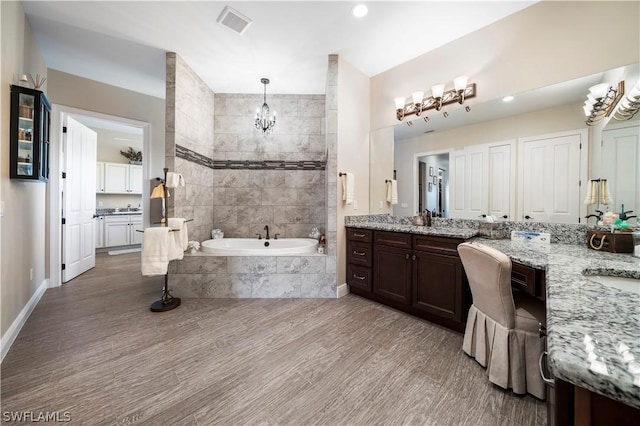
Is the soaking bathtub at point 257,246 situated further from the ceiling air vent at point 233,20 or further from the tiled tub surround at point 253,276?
the ceiling air vent at point 233,20

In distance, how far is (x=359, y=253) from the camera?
2.96 meters

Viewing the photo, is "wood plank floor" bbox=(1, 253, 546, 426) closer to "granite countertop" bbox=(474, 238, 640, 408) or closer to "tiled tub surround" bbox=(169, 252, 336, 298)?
"tiled tub surround" bbox=(169, 252, 336, 298)

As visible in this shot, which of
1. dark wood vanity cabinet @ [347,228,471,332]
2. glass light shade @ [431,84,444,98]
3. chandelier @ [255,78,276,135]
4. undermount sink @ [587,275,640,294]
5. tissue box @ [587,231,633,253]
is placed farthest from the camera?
chandelier @ [255,78,276,135]

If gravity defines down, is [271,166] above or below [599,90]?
below

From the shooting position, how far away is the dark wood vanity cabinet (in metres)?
2.14

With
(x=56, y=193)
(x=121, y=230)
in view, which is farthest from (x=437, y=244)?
(x=121, y=230)

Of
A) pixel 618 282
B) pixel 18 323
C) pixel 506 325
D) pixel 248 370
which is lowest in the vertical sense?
pixel 248 370

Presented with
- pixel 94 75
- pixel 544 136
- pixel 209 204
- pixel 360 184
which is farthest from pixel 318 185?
pixel 94 75

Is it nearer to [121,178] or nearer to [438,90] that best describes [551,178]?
[438,90]

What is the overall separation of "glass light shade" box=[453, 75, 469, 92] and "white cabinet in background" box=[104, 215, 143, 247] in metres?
6.82

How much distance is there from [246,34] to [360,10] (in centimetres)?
125

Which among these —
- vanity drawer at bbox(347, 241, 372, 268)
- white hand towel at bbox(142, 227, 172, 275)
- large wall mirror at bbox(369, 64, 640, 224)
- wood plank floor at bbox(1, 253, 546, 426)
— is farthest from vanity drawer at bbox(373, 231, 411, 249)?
white hand towel at bbox(142, 227, 172, 275)

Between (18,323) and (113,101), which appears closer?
(18,323)

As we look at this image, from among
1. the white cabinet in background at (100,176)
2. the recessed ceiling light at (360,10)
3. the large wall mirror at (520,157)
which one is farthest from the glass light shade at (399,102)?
the white cabinet in background at (100,176)
